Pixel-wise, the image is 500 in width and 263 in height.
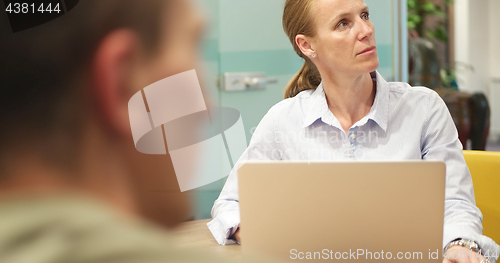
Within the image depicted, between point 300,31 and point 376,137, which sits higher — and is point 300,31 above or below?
above

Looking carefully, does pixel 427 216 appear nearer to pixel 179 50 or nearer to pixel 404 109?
pixel 179 50

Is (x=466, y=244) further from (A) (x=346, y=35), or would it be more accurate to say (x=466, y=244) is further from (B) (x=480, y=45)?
(B) (x=480, y=45)

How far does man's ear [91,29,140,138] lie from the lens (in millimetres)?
405

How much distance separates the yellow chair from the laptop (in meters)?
0.50

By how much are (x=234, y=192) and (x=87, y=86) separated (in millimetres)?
385

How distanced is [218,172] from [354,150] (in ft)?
2.39

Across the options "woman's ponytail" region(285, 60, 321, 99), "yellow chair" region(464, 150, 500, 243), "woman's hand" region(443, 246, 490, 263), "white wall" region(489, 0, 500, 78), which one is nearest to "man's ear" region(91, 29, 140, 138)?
"woman's hand" region(443, 246, 490, 263)

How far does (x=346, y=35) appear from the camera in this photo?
814 millimetres

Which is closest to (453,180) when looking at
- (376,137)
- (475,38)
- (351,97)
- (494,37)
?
(376,137)

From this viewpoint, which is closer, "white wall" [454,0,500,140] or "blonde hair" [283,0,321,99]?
"blonde hair" [283,0,321,99]

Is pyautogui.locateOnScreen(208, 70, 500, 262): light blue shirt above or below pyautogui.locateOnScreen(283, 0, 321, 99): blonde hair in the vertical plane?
below

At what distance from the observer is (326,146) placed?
811mm

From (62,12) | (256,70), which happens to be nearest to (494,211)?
(62,12)

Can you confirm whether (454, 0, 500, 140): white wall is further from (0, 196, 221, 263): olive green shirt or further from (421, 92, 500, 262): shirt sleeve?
A: (0, 196, 221, 263): olive green shirt
